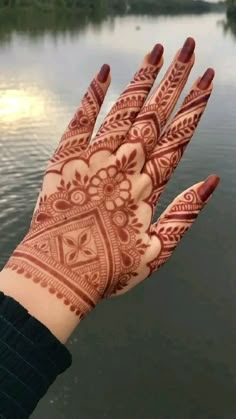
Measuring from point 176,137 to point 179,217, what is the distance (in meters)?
0.51

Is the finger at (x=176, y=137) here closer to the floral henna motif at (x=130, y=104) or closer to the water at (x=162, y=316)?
the floral henna motif at (x=130, y=104)

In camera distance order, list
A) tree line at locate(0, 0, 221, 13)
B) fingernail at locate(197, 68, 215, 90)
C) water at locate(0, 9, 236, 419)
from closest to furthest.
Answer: fingernail at locate(197, 68, 215, 90) → water at locate(0, 9, 236, 419) → tree line at locate(0, 0, 221, 13)

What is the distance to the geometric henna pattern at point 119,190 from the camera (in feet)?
8.93

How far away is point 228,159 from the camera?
1620 centimetres

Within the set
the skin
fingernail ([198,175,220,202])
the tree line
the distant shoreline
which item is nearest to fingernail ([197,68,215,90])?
the skin

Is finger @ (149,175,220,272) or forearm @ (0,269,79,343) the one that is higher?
finger @ (149,175,220,272)

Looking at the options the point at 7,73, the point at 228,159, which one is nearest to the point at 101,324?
the point at 228,159

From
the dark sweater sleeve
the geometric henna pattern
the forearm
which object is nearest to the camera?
the dark sweater sleeve

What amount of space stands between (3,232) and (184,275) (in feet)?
15.6

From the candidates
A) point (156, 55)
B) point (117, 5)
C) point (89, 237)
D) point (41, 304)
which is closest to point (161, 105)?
point (156, 55)

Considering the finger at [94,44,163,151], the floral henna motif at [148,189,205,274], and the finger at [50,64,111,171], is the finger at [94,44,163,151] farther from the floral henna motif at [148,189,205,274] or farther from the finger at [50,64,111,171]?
the floral henna motif at [148,189,205,274]

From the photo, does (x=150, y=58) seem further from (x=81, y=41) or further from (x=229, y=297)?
(x=81, y=41)

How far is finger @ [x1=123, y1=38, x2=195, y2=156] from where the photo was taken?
9.35ft

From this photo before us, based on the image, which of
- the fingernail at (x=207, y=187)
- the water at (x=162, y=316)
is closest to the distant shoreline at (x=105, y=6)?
the water at (x=162, y=316)
